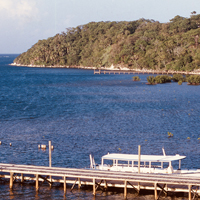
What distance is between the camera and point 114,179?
3044 centimetres

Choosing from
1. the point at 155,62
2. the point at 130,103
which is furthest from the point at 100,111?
the point at 155,62

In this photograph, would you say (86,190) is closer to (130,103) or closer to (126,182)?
(126,182)

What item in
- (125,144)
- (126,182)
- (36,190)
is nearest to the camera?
(126,182)

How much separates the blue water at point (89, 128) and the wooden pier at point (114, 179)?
3.22ft

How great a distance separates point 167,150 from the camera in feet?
145

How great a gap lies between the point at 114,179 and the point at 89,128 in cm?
2566

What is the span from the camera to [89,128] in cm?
5584

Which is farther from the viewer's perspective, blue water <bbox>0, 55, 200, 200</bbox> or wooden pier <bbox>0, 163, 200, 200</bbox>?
blue water <bbox>0, 55, 200, 200</bbox>

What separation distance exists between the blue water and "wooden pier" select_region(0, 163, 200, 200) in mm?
982

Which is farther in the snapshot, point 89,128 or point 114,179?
point 89,128

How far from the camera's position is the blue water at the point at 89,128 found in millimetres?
40719

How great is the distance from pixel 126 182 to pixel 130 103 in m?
52.7

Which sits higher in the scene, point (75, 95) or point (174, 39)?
point (174, 39)

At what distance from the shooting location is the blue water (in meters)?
40.7
